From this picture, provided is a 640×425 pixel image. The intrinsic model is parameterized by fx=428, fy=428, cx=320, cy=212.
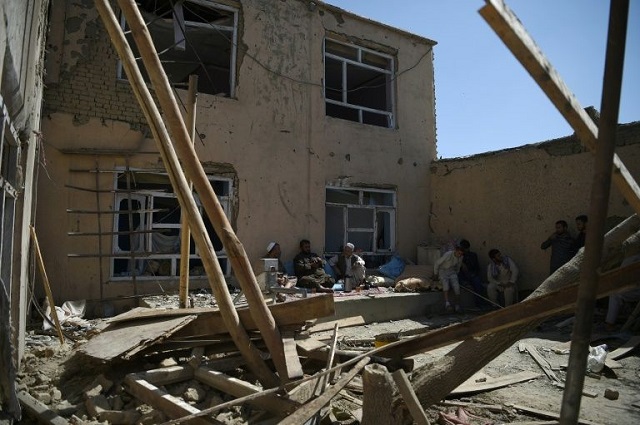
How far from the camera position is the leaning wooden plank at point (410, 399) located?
234 cm

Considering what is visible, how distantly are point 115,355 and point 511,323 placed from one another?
273cm

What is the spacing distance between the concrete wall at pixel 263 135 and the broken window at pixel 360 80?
0.90 ft

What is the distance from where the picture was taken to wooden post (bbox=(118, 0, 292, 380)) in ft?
9.75

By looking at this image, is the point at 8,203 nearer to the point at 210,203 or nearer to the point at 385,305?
the point at 210,203

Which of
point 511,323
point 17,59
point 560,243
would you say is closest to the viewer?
point 511,323

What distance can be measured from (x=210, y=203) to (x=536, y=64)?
230cm

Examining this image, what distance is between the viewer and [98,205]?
7043 millimetres

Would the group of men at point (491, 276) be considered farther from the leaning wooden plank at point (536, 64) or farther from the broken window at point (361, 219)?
the leaning wooden plank at point (536, 64)

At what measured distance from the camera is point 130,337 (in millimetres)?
3428

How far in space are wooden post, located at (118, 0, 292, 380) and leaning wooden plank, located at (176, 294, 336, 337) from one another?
21cm

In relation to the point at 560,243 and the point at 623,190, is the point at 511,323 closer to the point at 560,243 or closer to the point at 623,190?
the point at 623,190

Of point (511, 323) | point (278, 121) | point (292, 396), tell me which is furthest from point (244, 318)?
point (278, 121)

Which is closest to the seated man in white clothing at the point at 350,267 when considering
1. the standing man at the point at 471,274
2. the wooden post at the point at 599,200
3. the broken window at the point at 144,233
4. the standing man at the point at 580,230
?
the standing man at the point at 471,274

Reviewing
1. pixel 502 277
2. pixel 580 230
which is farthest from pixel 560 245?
pixel 502 277
